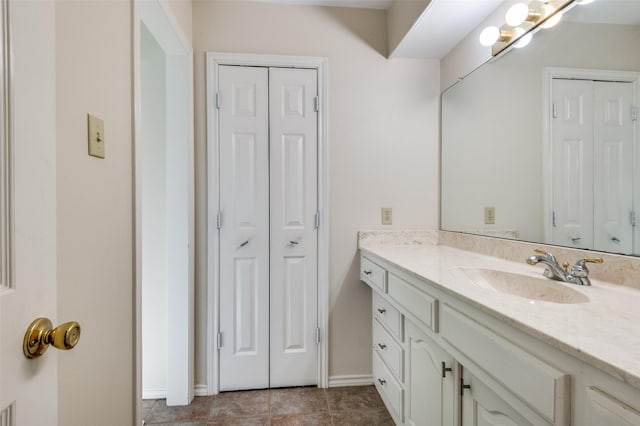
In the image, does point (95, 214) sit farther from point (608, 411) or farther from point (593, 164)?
point (593, 164)

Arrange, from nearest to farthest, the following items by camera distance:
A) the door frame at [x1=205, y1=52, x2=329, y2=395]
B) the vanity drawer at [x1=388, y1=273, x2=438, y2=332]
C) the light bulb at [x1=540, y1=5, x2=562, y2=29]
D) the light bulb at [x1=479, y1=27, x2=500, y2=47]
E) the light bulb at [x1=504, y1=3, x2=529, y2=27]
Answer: the vanity drawer at [x1=388, y1=273, x2=438, y2=332], the light bulb at [x1=540, y1=5, x2=562, y2=29], the light bulb at [x1=504, y1=3, x2=529, y2=27], the light bulb at [x1=479, y1=27, x2=500, y2=47], the door frame at [x1=205, y1=52, x2=329, y2=395]

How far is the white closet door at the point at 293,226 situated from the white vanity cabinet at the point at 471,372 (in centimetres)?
44

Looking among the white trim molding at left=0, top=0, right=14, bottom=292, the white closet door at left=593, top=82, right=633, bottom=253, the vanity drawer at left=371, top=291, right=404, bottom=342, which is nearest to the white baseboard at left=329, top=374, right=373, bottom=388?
the vanity drawer at left=371, top=291, right=404, bottom=342

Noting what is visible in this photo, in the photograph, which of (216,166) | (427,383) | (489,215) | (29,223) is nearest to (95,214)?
(29,223)

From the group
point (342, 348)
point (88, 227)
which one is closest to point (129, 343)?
point (88, 227)

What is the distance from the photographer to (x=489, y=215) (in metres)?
1.66

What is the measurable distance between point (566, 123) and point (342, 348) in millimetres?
1687

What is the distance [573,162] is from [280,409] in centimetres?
187

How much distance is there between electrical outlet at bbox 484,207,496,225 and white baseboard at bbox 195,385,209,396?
1.91 meters

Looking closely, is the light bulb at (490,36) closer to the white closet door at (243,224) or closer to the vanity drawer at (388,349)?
the white closet door at (243,224)

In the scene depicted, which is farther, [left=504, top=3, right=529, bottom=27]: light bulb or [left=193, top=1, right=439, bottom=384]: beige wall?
[left=193, top=1, right=439, bottom=384]: beige wall

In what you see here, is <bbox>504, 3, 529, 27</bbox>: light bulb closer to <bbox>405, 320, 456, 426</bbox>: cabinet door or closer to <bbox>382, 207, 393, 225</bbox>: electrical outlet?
<bbox>382, 207, 393, 225</bbox>: electrical outlet

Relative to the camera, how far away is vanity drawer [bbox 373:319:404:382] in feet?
5.05

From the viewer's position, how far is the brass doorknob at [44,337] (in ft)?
1.54
